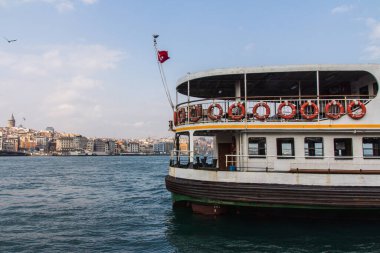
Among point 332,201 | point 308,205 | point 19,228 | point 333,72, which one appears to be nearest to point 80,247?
point 19,228

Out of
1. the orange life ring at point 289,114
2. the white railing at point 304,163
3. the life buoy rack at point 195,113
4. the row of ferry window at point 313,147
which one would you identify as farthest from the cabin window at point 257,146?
the life buoy rack at point 195,113

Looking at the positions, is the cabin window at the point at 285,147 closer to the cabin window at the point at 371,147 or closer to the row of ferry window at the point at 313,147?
the row of ferry window at the point at 313,147

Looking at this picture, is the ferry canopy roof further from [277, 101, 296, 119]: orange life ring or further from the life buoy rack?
[277, 101, 296, 119]: orange life ring

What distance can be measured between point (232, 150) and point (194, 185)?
2543 millimetres

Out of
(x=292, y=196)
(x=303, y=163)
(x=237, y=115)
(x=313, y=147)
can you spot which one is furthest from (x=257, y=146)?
(x=292, y=196)

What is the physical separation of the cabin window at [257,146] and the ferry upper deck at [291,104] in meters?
0.90

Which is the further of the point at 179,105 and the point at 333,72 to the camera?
the point at 179,105

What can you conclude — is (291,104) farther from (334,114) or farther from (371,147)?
(371,147)

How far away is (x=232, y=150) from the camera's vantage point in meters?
15.2

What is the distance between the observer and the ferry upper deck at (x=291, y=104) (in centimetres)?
1324

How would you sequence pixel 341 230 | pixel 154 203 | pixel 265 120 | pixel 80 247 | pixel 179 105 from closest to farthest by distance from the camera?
pixel 80 247 < pixel 341 230 < pixel 265 120 < pixel 179 105 < pixel 154 203

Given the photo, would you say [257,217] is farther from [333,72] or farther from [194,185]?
[333,72]

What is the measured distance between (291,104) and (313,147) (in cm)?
206

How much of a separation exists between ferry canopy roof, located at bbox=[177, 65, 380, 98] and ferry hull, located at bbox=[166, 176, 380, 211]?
4.32 metres
